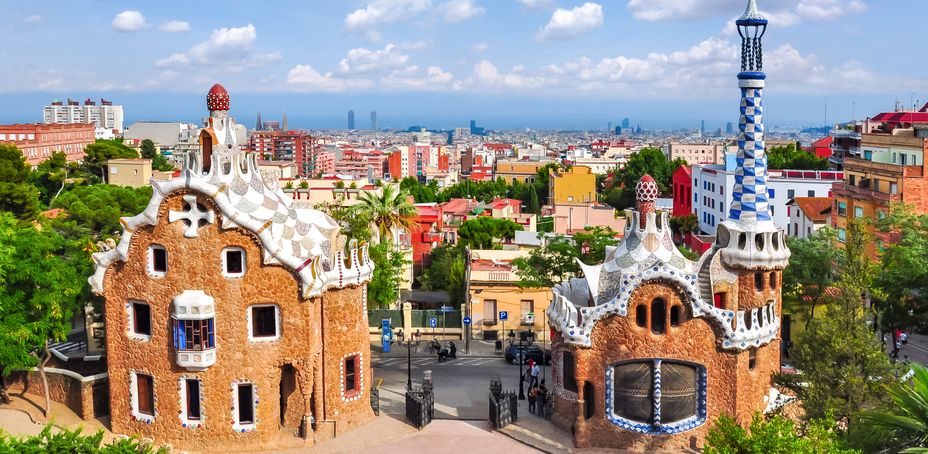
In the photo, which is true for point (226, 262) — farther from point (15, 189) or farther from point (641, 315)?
point (15, 189)

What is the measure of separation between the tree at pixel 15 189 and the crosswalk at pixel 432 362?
111 feet

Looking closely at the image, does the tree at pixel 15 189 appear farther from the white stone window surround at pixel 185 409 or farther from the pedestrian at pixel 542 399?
the pedestrian at pixel 542 399

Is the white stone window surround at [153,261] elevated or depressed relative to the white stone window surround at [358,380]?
elevated

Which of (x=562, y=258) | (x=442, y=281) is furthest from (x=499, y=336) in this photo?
(x=442, y=281)

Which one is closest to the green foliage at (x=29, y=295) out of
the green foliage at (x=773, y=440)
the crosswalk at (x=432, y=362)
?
the crosswalk at (x=432, y=362)

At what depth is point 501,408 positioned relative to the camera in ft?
109

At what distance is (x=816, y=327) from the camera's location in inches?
1086

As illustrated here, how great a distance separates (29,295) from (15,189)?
→ 107 ft

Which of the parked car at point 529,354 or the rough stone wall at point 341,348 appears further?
the parked car at point 529,354

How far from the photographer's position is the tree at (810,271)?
42.0 meters

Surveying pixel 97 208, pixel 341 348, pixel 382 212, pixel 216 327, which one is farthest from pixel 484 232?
pixel 216 327

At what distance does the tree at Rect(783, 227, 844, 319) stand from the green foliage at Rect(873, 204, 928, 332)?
2164 millimetres

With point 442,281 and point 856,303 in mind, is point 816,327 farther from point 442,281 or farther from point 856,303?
point 442,281

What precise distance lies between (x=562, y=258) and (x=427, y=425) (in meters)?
13.4
